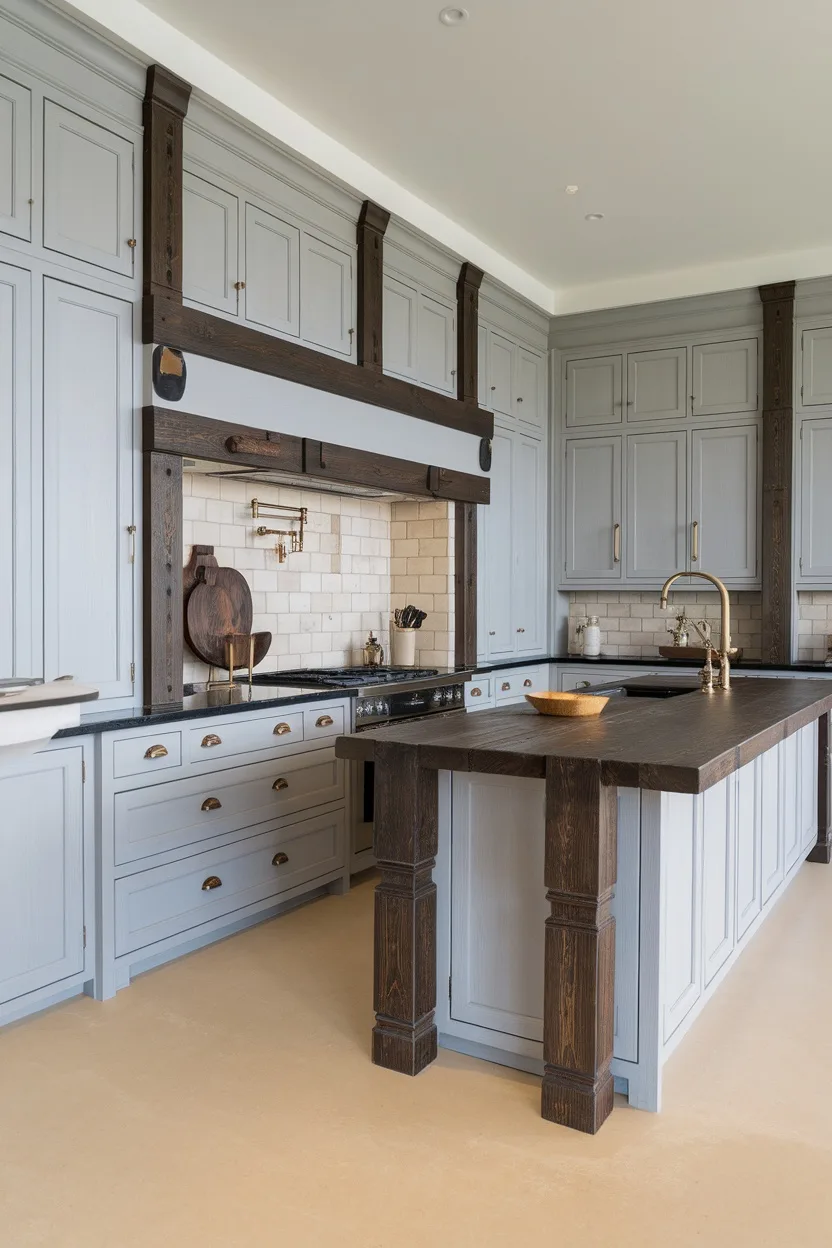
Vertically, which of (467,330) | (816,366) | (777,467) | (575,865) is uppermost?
(467,330)

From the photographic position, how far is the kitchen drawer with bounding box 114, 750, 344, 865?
3260 mm

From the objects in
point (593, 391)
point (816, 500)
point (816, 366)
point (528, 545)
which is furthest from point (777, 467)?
point (528, 545)

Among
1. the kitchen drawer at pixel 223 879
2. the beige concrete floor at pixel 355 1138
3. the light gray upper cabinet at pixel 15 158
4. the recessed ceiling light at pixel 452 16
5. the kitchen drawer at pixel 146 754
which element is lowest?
the beige concrete floor at pixel 355 1138

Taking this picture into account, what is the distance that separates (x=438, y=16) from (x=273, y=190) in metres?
0.98

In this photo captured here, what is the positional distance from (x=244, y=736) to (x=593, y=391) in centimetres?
404

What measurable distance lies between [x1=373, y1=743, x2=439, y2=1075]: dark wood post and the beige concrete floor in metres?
0.11

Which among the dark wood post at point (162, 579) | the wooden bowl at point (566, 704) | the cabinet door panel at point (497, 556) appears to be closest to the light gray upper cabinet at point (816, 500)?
the cabinet door panel at point (497, 556)

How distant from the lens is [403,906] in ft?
8.73

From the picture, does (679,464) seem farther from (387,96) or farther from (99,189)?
(99,189)

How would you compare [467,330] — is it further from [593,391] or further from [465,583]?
[465,583]

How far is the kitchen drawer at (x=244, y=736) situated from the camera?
11.5 feet

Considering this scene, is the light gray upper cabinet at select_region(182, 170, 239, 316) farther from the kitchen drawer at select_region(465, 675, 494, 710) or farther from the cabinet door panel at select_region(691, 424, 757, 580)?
the cabinet door panel at select_region(691, 424, 757, 580)

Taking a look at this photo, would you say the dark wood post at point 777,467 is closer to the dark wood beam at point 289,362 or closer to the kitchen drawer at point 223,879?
the dark wood beam at point 289,362

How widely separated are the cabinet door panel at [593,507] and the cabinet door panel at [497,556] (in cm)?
70
